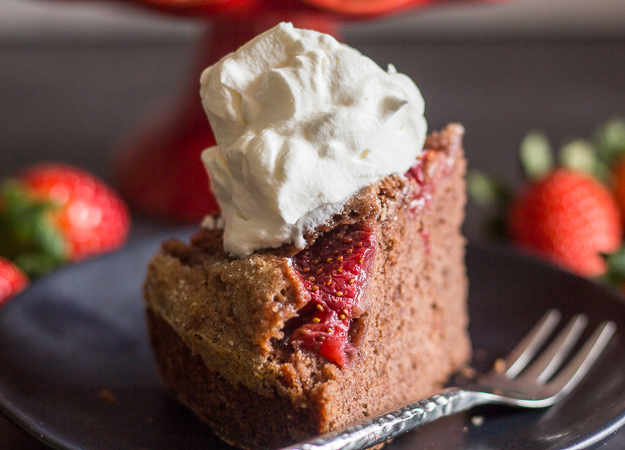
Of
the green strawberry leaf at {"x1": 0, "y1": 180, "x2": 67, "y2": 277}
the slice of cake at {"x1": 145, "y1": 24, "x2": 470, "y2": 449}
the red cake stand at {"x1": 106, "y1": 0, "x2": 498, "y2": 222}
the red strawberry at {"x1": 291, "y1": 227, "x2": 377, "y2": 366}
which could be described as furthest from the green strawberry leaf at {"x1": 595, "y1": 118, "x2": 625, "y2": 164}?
the green strawberry leaf at {"x1": 0, "y1": 180, "x2": 67, "y2": 277}

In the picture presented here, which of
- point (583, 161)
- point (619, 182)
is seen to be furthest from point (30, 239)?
point (619, 182)

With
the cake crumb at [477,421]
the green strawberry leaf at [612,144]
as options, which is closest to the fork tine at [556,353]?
the cake crumb at [477,421]

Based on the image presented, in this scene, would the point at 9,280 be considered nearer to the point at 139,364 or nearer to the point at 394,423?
the point at 139,364

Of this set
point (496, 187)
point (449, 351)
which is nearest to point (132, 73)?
point (496, 187)

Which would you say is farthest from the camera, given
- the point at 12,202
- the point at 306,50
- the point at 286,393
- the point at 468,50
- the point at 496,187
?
the point at 468,50

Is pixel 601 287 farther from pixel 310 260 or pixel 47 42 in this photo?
pixel 47 42

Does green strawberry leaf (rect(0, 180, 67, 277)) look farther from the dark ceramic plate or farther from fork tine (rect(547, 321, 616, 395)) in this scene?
fork tine (rect(547, 321, 616, 395))

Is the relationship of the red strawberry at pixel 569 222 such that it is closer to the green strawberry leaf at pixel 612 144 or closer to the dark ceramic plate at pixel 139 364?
the green strawberry leaf at pixel 612 144
